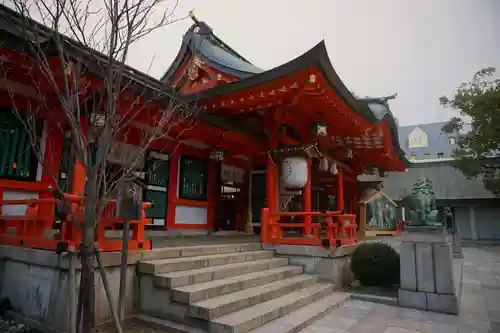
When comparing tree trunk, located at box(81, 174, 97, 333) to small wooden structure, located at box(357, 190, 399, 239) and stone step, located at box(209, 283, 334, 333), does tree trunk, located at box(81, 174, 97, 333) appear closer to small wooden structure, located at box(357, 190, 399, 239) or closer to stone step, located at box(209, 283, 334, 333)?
stone step, located at box(209, 283, 334, 333)

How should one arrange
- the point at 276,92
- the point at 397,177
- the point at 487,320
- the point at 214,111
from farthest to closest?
the point at 397,177
the point at 214,111
the point at 276,92
the point at 487,320

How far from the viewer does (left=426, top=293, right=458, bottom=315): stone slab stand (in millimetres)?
5898

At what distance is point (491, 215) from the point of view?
26984 mm

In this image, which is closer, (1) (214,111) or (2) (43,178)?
(2) (43,178)

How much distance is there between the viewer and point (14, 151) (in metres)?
6.06

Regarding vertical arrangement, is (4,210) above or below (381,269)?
above

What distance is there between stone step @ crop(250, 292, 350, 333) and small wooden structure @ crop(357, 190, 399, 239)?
8.08m

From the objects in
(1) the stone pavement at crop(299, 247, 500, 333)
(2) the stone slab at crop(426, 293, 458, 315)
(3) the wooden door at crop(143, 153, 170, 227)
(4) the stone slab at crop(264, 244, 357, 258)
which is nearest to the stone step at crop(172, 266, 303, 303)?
(4) the stone slab at crop(264, 244, 357, 258)

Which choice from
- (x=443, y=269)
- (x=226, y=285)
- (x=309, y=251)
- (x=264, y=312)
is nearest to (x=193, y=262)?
(x=226, y=285)

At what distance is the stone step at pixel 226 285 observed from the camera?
459cm

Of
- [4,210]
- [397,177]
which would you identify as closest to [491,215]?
[397,177]

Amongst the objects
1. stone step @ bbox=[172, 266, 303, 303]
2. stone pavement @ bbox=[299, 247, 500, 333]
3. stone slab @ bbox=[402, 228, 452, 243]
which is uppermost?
stone slab @ bbox=[402, 228, 452, 243]

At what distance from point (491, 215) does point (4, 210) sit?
31716 mm

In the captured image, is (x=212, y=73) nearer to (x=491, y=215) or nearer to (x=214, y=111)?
(x=214, y=111)
